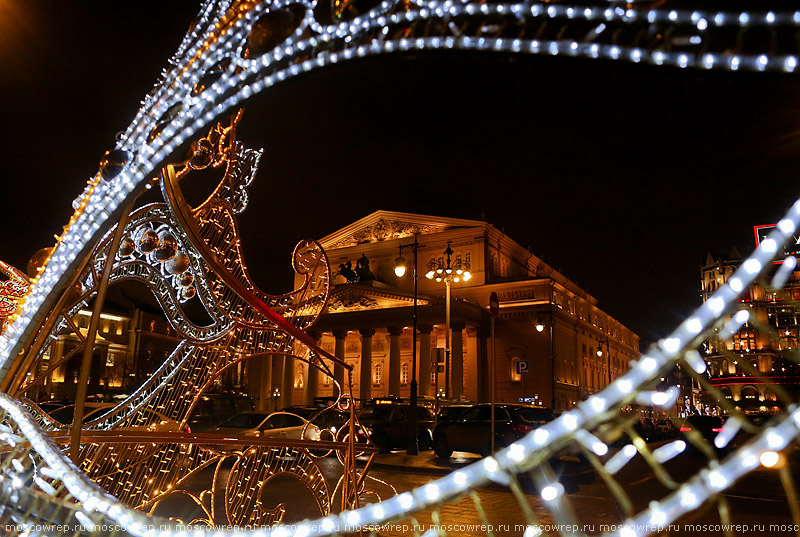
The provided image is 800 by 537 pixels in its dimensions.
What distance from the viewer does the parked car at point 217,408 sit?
16469 mm

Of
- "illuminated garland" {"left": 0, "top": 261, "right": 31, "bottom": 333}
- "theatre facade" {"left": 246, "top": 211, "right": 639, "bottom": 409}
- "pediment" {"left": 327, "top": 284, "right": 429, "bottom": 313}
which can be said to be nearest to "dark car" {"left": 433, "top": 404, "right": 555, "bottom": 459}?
"illuminated garland" {"left": 0, "top": 261, "right": 31, "bottom": 333}

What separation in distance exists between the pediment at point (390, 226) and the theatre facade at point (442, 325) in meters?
0.09

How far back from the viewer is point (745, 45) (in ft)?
4.76

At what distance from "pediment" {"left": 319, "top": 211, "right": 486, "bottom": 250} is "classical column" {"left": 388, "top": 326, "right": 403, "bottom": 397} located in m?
11.8

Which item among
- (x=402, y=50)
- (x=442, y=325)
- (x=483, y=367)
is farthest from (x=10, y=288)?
(x=483, y=367)

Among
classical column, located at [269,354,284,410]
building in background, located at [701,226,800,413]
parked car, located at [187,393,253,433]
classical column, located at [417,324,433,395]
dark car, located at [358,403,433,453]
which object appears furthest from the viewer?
classical column, located at [269,354,284,410]

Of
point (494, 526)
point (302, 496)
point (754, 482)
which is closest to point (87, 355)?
point (494, 526)

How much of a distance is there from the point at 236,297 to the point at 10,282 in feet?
7.76

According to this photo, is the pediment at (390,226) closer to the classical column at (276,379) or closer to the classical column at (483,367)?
the classical column at (483,367)

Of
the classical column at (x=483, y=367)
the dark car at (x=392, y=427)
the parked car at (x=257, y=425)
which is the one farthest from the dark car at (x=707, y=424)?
the classical column at (x=483, y=367)

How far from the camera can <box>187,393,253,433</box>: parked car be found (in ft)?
54.0

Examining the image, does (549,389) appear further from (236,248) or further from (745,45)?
(745,45)

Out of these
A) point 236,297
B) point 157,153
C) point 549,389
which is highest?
point 157,153

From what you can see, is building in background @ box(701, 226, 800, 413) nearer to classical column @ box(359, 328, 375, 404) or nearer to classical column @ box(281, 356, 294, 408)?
classical column @ box(359, 328, 375, 404)
